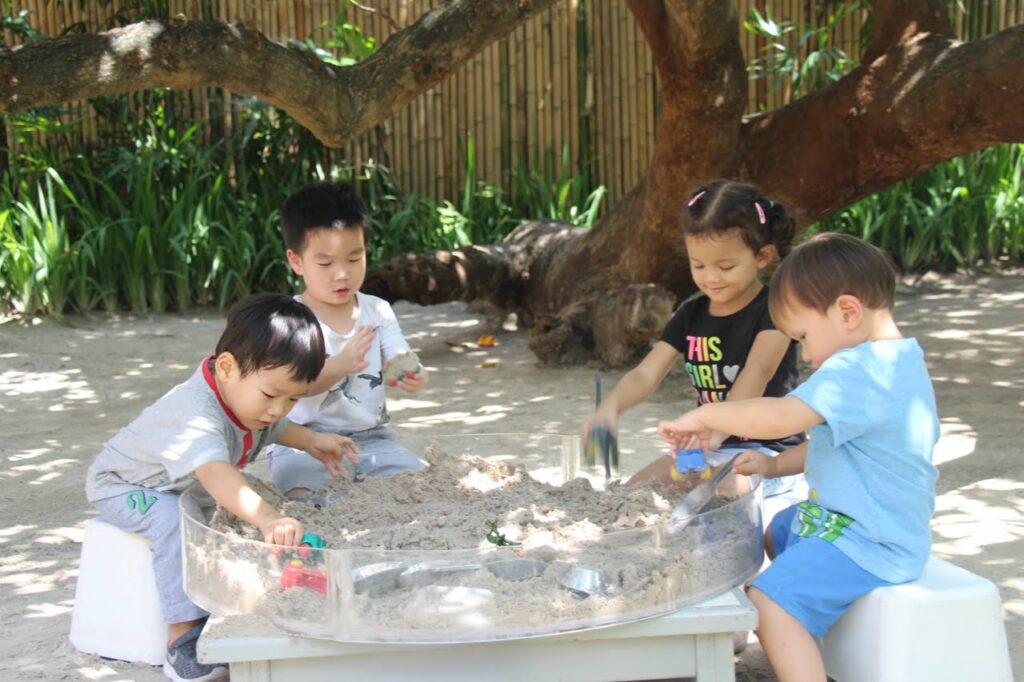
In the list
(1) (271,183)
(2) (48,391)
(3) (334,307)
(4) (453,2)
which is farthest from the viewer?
(1) (271,183)

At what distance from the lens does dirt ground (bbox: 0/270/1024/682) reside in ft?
9.47

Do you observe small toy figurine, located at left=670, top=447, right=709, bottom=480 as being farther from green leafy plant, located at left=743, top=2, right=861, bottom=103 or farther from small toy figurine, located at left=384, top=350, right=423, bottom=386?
green leafy plant, located at left=743, top=2, right=861, bottom=103

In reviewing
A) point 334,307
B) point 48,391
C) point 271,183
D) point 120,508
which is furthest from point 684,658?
point 271,183

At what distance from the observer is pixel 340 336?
3094 mm

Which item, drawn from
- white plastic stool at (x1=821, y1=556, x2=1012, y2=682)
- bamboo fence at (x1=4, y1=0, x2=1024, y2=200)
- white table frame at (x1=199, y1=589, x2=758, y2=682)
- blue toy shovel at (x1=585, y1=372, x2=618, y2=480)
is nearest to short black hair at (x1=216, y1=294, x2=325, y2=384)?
white table frame at (x1=199, y1=589, x2=758, y2=682)

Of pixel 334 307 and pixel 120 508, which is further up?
pixel 334 307

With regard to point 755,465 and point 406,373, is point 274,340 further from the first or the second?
point 755,465

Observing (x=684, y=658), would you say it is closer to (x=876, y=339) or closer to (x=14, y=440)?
(x=876, y=339)

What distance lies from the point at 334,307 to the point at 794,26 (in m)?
5.16

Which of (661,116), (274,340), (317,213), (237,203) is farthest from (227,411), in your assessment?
(237,203)

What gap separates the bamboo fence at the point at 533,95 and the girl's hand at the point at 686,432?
528cm

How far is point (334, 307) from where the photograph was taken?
10.3 feet

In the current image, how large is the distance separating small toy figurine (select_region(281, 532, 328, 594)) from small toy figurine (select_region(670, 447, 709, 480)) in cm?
92

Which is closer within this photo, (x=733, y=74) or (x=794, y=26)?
(x=733, y=74)
